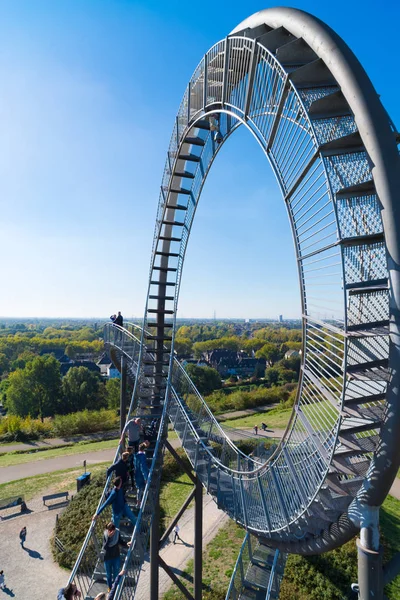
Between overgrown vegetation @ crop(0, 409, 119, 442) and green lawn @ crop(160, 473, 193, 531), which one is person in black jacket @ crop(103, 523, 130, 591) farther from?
overgrown vegetation @ crop(0, 409, 119, 442)

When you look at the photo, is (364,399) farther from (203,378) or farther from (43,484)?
(203,378)

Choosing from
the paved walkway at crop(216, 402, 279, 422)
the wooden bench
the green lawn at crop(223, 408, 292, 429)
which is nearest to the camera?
the wooden bench

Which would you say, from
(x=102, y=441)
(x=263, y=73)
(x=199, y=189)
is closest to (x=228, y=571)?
(x=199, y=189)

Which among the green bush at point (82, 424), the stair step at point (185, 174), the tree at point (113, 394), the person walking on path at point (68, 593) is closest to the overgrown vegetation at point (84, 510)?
the person walking on path at point (68, 593)

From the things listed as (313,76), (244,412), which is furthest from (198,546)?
(244,412)

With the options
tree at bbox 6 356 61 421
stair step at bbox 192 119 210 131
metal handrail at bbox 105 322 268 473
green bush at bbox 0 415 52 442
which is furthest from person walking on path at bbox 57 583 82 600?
tree at bbox 6 356 61 421

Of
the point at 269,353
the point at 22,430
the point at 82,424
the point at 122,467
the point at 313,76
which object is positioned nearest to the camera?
the point at 313,76
